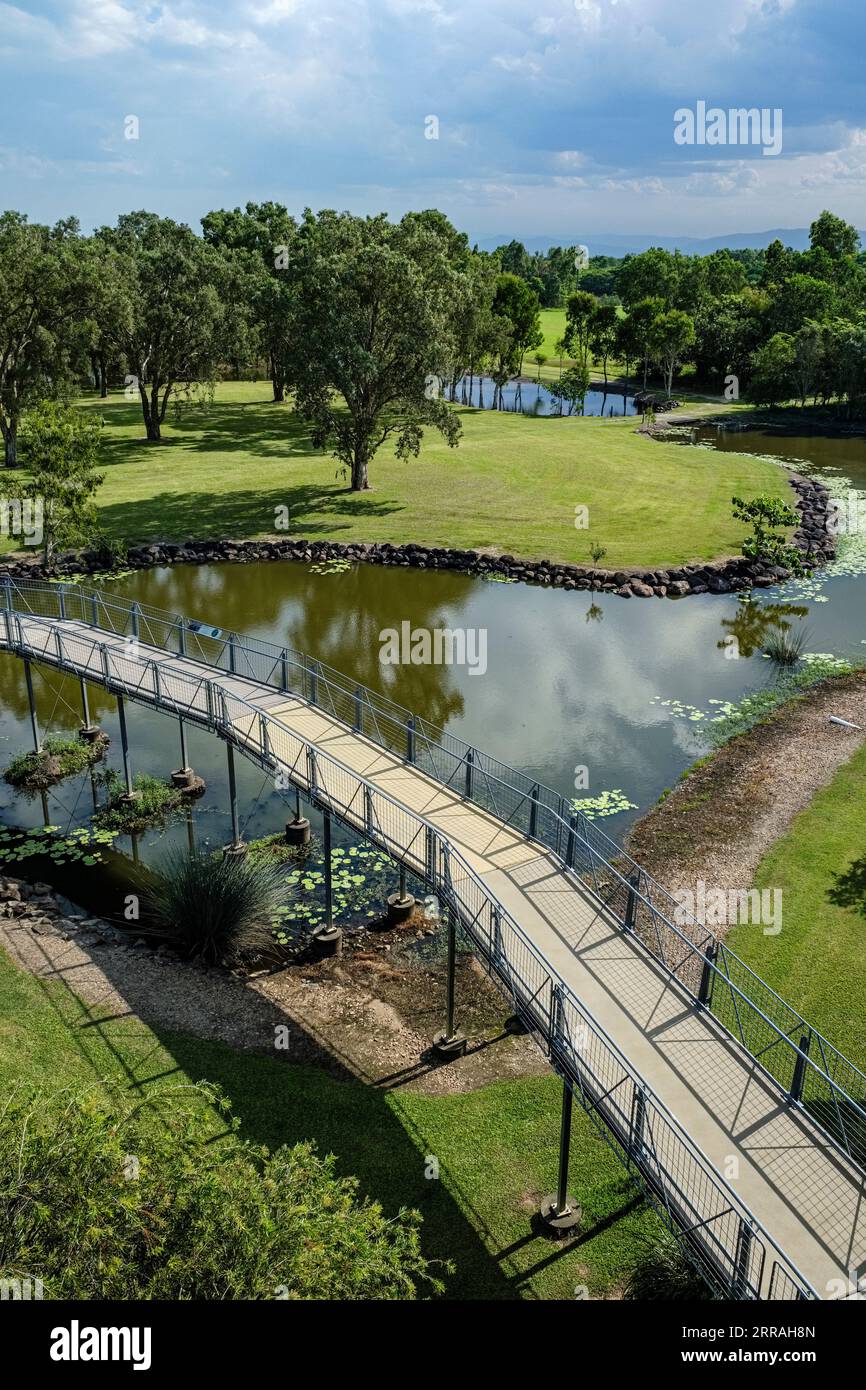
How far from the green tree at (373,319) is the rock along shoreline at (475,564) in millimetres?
6550

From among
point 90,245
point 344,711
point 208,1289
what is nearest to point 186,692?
point 344,711

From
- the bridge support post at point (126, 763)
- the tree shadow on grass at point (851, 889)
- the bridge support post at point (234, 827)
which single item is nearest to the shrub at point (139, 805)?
the bridge support post at point (126, 763)

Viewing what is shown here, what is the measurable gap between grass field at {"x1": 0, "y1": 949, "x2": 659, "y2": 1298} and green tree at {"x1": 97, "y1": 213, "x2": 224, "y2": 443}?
4441 centimetres

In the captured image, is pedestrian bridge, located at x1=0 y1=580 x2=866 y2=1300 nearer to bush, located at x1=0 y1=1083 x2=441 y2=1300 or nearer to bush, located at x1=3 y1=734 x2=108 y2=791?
bush, located at x1=3 y1=734 x2=108 y2=791

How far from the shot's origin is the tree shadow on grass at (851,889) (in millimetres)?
20219

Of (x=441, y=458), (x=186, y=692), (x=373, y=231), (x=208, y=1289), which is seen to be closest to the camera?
(x=208, y=1289)

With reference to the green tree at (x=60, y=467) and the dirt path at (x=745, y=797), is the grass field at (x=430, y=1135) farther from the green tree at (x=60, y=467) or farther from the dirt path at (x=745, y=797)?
the green tree at (x=60, y=467)

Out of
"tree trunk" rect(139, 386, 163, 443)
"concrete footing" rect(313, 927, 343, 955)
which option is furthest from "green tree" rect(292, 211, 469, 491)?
"concrete footing" rect(313, 927, 343, 955)

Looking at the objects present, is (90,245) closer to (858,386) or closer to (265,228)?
(265,228)

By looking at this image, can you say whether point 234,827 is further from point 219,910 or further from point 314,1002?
point 314,1002

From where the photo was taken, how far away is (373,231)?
4588 cm

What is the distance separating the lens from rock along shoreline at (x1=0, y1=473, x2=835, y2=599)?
4100cm

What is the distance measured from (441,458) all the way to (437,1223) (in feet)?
172

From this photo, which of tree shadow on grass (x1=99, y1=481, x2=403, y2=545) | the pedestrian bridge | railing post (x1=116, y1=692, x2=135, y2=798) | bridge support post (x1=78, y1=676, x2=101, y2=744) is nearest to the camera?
the pedestrian bridge
